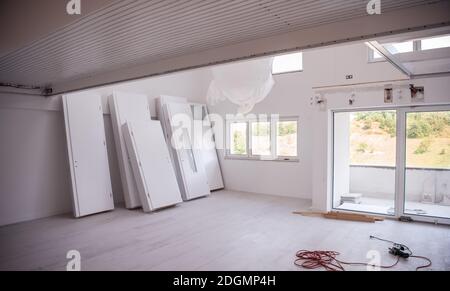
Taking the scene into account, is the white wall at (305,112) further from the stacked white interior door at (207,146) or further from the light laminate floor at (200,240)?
the light laminate floor at (200,240)

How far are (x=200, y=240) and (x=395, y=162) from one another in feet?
11.6

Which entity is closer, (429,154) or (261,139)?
(429,154)

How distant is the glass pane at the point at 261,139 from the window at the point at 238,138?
26 centimetres

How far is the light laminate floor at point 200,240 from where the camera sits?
362 centimetres

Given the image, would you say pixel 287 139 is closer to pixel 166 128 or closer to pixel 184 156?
pixel 184 156

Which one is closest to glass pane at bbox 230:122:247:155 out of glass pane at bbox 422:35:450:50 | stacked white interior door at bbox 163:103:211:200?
stacked white interior door at bbox 163:103:211:200

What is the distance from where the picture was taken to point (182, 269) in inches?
135

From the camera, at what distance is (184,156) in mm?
7348

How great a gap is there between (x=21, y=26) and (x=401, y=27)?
119 inches

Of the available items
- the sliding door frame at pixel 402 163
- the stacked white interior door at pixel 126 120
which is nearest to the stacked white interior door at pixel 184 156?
the stacked white interior door at pixel 126 120

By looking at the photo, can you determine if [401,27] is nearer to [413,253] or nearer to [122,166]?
[413,253]

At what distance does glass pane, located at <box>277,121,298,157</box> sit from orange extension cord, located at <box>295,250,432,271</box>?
144 inches

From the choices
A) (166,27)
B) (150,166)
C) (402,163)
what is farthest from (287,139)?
(166,27)

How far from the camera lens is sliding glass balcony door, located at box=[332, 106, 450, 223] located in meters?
5.25
